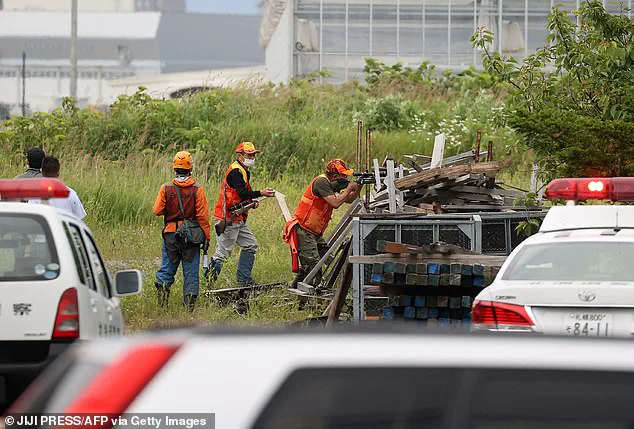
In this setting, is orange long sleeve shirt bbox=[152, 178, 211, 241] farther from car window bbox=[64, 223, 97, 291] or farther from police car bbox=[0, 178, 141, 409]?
police car bbox=[0, 178, 141, 409]

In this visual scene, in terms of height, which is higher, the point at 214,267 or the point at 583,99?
the point at 583,99

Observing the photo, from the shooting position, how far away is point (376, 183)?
15359mm

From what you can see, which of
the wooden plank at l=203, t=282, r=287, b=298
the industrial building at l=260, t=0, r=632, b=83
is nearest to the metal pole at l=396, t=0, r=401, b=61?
the industrial building at l=260, t=0, r=632, b=83

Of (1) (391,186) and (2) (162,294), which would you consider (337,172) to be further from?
(2) (162,294)

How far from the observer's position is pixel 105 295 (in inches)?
356

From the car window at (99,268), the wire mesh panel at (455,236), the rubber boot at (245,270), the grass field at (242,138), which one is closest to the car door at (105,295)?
the car window at (99,268)

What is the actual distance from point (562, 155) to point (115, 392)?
37.2 ft

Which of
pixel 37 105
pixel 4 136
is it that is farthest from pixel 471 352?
pixel 37 105

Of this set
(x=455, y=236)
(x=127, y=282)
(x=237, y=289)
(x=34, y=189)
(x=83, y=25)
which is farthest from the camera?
(x=83, y=25)

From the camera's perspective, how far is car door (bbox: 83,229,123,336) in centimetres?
874

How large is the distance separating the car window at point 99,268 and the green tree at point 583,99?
6180mm

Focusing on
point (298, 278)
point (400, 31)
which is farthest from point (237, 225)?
point (400, 31)

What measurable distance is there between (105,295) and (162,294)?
19.9 ft

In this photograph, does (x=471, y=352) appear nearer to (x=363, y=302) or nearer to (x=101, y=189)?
(x=363, y=302)
